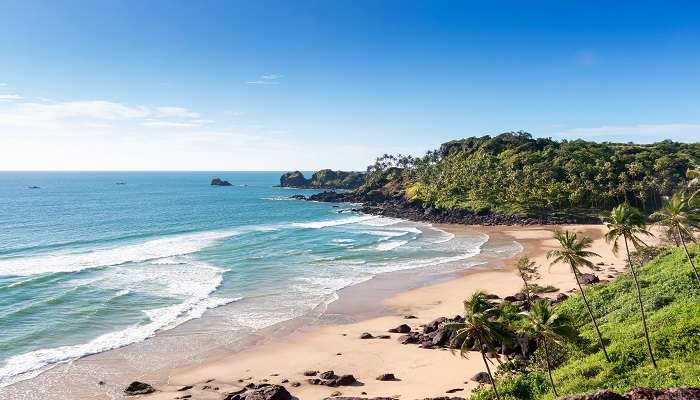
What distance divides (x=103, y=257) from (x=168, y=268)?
15032mm

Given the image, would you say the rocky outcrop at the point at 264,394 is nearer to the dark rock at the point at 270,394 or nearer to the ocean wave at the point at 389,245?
the dark rock at the point at 270,394

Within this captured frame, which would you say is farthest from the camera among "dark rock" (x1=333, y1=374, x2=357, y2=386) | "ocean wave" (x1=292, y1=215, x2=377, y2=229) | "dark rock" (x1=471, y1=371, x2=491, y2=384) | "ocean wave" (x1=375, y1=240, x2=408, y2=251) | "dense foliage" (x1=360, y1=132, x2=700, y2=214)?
"dense foliage" (x1=360, y1=132, x2=700, y2=214)

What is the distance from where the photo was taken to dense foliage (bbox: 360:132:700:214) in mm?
123812

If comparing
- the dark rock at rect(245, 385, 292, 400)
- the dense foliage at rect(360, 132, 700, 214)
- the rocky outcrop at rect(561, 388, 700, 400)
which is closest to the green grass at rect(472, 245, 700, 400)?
the rocky outcrop at rect(561, 388, 700, 400)

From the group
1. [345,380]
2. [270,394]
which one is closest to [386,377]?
[345,380]

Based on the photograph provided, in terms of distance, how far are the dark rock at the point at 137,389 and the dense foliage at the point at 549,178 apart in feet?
347

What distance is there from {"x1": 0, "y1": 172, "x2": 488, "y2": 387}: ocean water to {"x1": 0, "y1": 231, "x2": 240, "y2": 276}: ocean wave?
27 cm

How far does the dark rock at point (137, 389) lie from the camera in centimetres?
3381

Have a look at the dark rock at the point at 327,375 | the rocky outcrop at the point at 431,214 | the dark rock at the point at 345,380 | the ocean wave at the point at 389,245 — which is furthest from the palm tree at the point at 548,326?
the rocky outcrop at the point at 431,214

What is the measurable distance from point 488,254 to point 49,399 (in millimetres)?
66801

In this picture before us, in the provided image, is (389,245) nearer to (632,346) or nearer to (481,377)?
(481,377)

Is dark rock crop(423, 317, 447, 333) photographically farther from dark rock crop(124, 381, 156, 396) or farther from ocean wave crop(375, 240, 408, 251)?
ocean wave crop(375, 240, 408, 251)

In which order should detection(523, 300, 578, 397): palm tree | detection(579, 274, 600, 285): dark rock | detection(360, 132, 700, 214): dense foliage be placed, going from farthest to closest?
detection(360, 132, 700, 214): dense foliage → detection(579, 274, 600, 285): dark rock → detection(523, 300, 578, 397): palm tree

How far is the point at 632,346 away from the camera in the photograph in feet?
96.0
